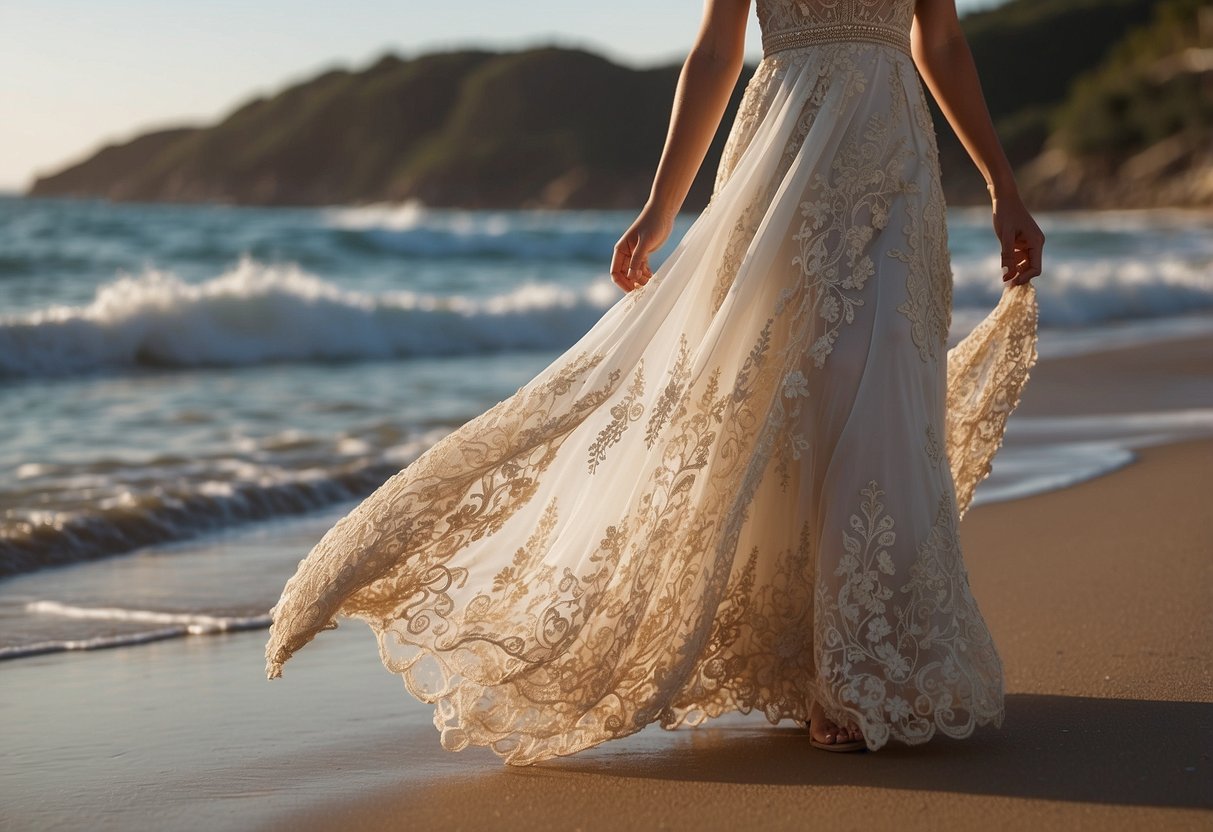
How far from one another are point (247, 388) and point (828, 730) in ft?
25.5

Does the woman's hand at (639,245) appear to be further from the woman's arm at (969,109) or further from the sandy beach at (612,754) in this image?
the sandy beach at (612,754)

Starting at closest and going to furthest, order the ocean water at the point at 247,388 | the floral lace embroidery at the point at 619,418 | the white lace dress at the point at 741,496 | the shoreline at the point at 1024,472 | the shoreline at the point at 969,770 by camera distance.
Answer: the shoreline at the point at 969,770, the white lace dress at the point at 741,496, the floral lace embroidery at the point at 619,418, the shoreline at the point at 1024,472, the ocean water at the point at 247,388

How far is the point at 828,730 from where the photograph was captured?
2.90 m

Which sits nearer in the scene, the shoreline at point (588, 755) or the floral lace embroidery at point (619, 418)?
the shoreline at point (588, 755)

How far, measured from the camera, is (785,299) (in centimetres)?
285

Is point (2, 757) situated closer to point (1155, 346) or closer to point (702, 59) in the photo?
point (702, 59)

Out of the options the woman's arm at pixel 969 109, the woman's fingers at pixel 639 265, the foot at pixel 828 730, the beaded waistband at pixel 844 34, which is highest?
the beaded waistband at pixel 844 34

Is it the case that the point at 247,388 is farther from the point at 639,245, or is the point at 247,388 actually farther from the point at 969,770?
the point at 969,770

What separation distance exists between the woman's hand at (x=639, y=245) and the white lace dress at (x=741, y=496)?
2.9 inches

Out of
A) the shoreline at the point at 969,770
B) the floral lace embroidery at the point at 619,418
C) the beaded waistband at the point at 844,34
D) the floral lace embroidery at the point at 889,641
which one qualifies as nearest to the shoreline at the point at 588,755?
the shoreline at the point at 969,770

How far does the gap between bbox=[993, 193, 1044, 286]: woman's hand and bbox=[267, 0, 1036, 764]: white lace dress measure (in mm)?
176

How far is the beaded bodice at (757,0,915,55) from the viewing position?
9.65 ft

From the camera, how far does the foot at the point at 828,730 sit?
2877mm

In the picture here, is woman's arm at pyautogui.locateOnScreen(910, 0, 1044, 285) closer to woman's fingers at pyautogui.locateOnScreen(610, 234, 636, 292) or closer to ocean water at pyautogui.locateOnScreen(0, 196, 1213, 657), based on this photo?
woman's fingers at pyautogui.locateOnScreen(610, 234, 636, 292)
